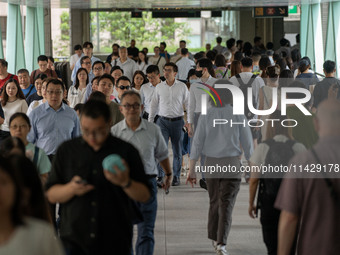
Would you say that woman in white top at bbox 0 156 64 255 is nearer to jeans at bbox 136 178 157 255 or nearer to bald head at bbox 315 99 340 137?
bald head at bbox 315 99 340 137

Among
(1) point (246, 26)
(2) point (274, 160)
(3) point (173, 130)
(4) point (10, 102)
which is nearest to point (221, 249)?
(2) point (274, 160)

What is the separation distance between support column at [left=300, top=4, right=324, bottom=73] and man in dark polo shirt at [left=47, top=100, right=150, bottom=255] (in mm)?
17355

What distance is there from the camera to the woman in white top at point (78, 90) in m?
12.2

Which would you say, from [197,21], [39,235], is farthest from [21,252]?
[197,21]

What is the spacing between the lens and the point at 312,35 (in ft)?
76.1

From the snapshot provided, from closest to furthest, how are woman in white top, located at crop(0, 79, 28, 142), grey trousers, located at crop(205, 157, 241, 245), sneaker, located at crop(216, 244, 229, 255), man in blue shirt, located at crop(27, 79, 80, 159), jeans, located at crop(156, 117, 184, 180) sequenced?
1. grey trousers, located at crop(205, 157, 241, 245)
2. sneaker, located at crop(216, 244, 229, 255)
3. man in blue shirt, located at crop(27, 79, 80, 159)
4. woman in white top, located at crop(0, 79, 28, 142)
5. jeans, located at crop(156, 117, 184, 180)

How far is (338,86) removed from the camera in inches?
496

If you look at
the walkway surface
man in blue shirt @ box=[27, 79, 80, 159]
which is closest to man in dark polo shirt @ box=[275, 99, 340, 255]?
the walkway surface

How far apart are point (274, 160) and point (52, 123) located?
Result: 2846 millimetres

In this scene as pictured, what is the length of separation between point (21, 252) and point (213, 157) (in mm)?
4932

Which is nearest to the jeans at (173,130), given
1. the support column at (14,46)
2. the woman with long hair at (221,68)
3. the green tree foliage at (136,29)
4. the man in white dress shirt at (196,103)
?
the man in white dress shirt at (196,103)

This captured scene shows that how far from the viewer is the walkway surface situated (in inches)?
→ 342

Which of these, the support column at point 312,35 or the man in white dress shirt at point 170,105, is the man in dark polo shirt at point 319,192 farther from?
the support column at point 312,35

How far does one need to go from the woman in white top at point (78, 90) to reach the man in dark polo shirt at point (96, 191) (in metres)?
7.03
